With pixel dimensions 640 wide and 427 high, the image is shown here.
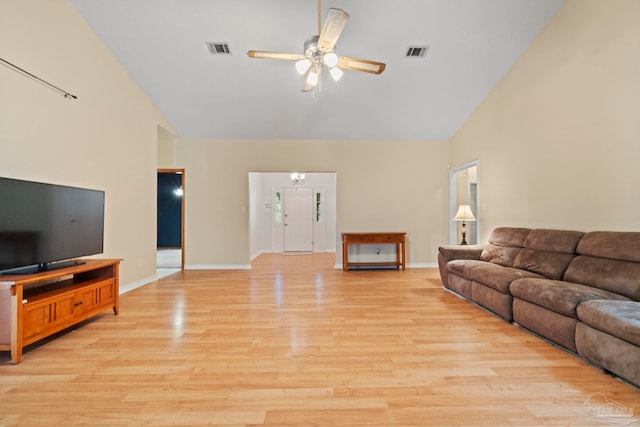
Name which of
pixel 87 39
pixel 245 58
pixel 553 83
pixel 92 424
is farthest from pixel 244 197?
pixel 553 83

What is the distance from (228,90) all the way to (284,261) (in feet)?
13.4

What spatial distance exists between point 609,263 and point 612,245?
0.17 m

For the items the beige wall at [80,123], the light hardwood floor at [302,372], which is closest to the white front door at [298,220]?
the beige wall at [80,123]

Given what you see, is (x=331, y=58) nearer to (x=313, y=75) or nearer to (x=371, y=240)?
(x=313, y=75)

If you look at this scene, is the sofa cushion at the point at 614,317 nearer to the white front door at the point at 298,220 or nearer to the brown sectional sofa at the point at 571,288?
the brown sectional sofa at the point at 571,288

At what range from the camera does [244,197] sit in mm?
5984

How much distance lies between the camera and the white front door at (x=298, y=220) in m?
8.90

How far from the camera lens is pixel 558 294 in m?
2.37

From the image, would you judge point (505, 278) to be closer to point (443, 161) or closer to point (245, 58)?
point (443, 161)

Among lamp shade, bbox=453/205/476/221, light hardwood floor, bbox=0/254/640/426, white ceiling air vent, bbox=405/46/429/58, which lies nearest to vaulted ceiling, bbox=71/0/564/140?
white ceiling air vent, bbox=405/46/429/58

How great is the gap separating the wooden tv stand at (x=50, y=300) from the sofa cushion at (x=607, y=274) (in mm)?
4671

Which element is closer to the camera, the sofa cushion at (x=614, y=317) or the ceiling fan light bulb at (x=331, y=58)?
the sofa cushion at (x=614, y=317)

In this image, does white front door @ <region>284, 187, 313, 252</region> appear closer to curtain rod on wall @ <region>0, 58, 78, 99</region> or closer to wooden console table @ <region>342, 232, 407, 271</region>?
wooden console table @ <region>342, 232, 407, 271</region>

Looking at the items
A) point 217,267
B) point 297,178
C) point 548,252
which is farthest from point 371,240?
point 297,178
